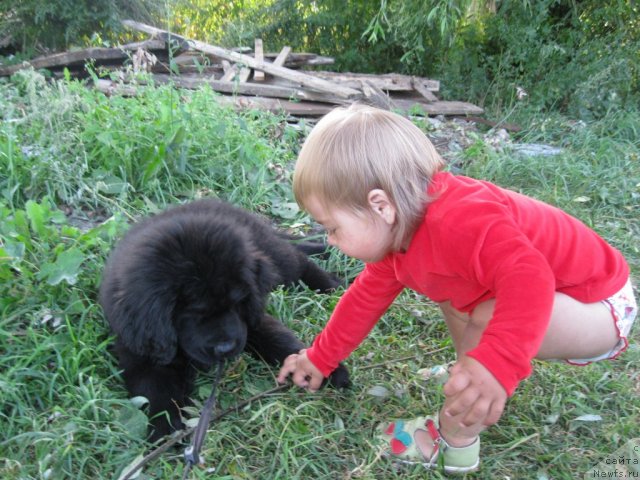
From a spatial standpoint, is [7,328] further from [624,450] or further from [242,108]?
[242,108]

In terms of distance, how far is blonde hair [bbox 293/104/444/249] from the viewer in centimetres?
171

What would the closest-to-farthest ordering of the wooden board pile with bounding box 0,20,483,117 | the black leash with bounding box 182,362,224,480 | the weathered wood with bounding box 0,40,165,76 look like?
the black leash with bounding box 182,362,224,480, the wooden board pile with bounding box 0,20,483,117, the weathered wood with bounding box 0,40,165,76

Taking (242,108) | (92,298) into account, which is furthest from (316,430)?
(242,108)

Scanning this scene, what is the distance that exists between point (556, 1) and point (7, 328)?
19.3 ft

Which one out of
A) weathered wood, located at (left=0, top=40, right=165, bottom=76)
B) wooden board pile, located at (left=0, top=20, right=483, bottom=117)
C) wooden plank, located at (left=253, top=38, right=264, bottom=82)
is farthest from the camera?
wooden plank, located at (left=253, top=38, right=264, bottom=82)

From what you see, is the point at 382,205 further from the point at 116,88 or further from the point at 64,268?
the point at 116,88

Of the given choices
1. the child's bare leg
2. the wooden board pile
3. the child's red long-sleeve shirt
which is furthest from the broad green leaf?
the wooden board pile

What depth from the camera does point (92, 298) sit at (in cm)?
263

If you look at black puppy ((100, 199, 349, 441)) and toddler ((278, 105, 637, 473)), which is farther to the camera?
black puppy ((100, 199, 349, 441))

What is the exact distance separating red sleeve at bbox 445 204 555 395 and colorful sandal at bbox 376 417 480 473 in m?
0.51

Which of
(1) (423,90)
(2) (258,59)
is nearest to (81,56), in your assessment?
(2) (258,59)

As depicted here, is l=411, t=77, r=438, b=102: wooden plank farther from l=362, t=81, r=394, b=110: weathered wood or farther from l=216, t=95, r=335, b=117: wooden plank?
l=216, t=95, r=335, b=117: wooden plank

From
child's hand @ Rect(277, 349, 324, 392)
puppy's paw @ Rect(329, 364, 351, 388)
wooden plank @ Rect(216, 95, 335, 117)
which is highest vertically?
wooden plank @ Rect(216, 95, 335, 117)

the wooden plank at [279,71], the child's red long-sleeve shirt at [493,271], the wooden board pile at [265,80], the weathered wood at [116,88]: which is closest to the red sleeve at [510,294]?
the child's red long-sleeve shirt at [493,271]
